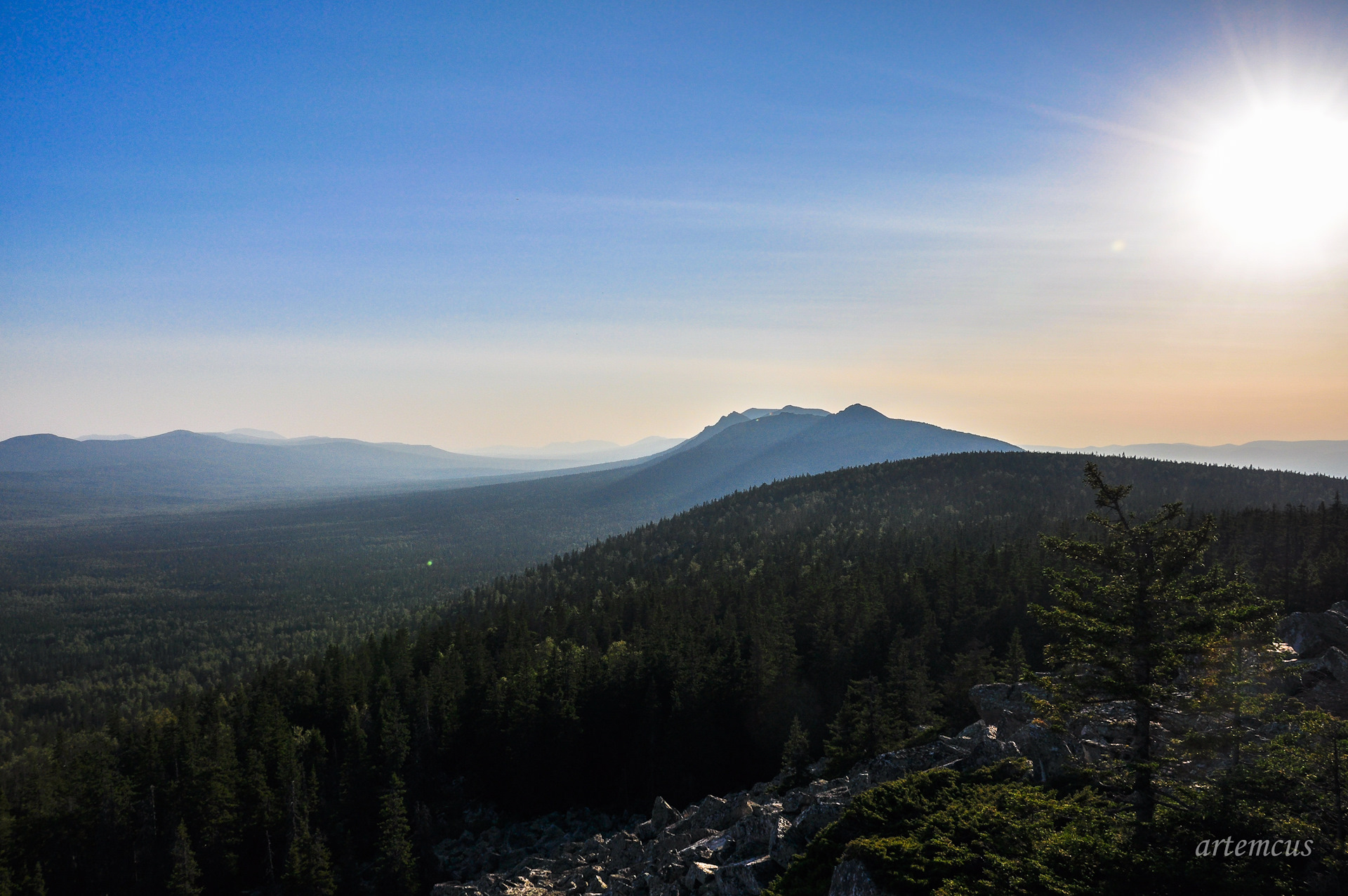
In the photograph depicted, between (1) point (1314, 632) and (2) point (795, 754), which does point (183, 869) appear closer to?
(2) point (795, 754)

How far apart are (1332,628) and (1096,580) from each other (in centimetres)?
3249

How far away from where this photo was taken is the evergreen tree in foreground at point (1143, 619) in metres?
21.5

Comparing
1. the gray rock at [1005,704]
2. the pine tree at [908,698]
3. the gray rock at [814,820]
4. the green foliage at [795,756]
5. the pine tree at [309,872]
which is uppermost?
the gray rock at [1005,704]

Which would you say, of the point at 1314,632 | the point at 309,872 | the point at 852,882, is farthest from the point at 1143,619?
the point at 309,872

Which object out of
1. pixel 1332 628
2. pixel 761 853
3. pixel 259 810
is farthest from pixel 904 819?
pixel 259 810

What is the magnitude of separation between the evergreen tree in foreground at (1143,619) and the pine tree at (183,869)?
64.0m

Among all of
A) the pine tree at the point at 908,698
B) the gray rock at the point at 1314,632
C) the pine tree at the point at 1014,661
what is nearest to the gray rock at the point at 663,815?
the pine tree at the point at 908,698

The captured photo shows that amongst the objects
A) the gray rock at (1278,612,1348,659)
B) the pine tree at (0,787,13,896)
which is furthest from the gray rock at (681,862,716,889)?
the pine tree at (0,787,13,896)

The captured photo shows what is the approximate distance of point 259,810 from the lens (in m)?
57.6

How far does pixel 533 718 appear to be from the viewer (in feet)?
224

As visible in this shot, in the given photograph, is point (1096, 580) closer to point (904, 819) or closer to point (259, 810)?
point (904, 819)

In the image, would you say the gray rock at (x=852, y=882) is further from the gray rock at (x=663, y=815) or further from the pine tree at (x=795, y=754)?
the gray rock at (x=663, y=815)

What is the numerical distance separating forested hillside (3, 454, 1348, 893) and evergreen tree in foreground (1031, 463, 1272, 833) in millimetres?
24940

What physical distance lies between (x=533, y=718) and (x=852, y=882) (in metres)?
52.6
